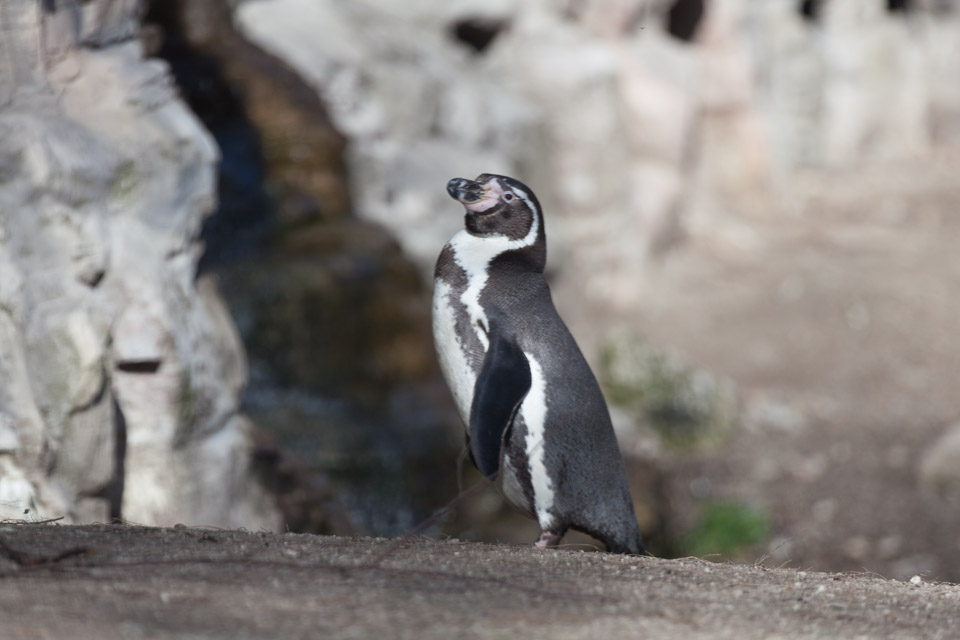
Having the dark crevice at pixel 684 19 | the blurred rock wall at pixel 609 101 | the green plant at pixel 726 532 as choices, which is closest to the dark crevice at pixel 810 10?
the blurred rock wall at pixel 609 101

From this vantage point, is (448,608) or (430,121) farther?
(430,121)

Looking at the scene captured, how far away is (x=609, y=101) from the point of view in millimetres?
8930

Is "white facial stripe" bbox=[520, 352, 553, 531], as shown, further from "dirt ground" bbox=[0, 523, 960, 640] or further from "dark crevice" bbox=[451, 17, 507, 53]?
"dark crevice" bbox=[451, 17, 507, 53]

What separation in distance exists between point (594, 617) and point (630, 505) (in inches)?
44.9

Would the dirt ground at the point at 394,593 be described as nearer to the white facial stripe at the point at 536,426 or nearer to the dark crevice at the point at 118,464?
the white facial stripe at the point at 536,426

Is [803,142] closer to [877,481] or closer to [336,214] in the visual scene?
[877,481]

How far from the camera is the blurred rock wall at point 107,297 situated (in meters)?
3.43

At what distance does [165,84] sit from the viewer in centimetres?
457

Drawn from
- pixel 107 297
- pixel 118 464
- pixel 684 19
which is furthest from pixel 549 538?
pixel 684 19

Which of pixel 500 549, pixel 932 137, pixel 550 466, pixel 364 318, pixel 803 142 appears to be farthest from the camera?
pixel 932 137

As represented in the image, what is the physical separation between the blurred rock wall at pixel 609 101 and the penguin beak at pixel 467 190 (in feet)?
10.3

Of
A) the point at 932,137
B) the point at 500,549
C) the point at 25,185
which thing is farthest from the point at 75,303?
the point at 932,137

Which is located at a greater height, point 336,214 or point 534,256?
point 534,256

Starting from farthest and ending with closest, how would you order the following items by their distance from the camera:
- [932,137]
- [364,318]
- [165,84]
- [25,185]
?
[932,137] < [364,318] < [165,84] < [25,185]
